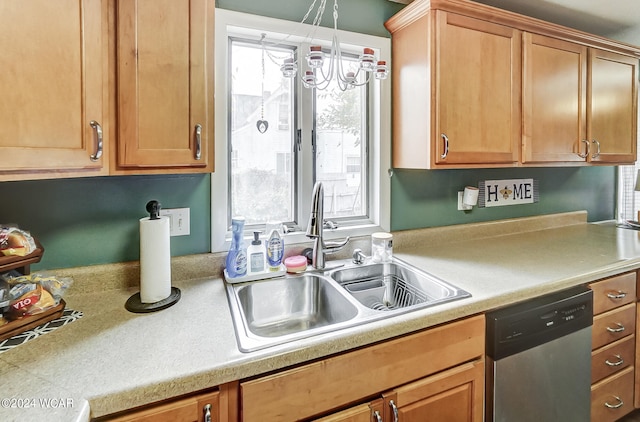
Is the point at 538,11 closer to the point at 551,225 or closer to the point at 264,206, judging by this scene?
the point at 551,225

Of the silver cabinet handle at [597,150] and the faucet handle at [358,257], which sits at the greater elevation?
the silver cabinet handle at [597,150]

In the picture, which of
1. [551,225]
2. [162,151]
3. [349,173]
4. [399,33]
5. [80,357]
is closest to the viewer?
[80,357]

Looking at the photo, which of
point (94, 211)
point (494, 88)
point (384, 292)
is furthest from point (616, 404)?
point (94, 211)

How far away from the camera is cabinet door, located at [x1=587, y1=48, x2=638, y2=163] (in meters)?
1.96

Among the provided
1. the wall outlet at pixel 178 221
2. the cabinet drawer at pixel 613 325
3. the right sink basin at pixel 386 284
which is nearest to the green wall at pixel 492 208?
the right sink basin at pixel 386 284

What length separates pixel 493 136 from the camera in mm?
1625

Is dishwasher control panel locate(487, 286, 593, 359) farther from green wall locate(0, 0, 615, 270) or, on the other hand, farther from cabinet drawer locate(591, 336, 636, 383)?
green wall locate(0, 0, 615, 270)

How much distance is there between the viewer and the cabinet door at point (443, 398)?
39.8 inches

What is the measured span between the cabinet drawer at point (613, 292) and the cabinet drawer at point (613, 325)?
0.03 meters

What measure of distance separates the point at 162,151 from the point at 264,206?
2.10 ft

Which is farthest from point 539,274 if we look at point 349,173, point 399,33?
point 399,33

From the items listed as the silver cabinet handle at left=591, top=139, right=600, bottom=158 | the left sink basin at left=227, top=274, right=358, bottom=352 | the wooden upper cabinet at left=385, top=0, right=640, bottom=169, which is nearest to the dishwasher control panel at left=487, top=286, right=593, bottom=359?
the left sink basin at left=227, top=274, right=358, bottom=352

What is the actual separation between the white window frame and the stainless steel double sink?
0.80ft

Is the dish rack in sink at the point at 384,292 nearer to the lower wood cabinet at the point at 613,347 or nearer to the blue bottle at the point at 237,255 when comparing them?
the blue bottle at the point at 237,255
